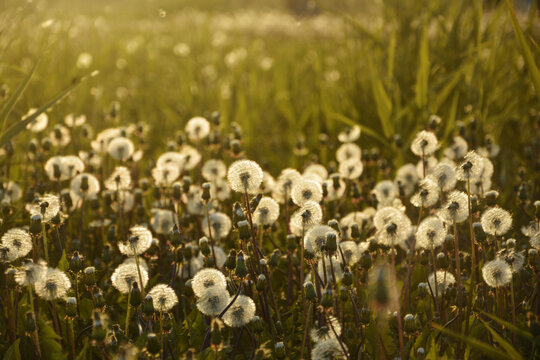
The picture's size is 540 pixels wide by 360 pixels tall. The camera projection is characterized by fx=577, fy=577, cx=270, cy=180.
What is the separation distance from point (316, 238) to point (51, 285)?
0.74 metres

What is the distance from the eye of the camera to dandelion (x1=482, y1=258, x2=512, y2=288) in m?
1.57

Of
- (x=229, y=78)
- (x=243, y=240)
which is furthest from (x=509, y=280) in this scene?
(x=229, y=78)

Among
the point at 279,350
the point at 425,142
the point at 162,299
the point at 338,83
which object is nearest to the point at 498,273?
the point at 279,350

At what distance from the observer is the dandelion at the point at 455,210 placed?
1750 mm

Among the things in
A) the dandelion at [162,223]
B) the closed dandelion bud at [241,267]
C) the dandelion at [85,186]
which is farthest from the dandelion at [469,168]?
the dandelion at [85,186]

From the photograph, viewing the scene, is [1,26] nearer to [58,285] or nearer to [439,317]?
[58,285]

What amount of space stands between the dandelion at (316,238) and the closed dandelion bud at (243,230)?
0.57ft

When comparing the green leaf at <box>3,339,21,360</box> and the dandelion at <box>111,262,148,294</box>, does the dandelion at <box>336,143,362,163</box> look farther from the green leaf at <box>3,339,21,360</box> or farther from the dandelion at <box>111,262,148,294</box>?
the green leaf at <box>3,339,21,360</box>

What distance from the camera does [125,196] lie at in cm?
268

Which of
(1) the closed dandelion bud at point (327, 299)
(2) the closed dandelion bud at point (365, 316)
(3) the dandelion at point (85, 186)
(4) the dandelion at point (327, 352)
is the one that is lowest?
(4) the dandelion at point (327, 352)

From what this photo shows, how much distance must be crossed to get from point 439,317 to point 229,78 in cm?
472

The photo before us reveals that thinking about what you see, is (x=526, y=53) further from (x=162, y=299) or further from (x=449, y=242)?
(x=162, y=299)

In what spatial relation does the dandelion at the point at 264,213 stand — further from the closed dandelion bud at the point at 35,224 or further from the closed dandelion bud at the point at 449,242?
the closed dandelion bud at the point at 35,224

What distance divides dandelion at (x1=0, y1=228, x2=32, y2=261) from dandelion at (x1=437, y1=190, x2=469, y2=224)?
4.15ft
